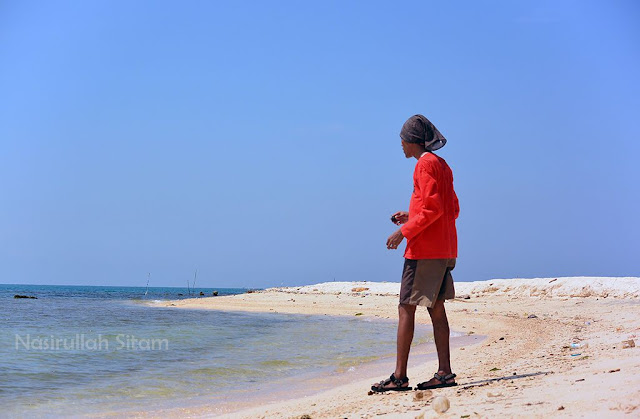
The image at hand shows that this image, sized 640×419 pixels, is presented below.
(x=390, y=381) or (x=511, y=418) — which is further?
(x=390, y=381)

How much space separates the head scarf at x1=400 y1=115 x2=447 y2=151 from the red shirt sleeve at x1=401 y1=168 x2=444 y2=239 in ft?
1.51

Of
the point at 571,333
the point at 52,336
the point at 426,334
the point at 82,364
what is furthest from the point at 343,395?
the point at 52,336

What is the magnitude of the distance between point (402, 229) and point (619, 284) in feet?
59.5

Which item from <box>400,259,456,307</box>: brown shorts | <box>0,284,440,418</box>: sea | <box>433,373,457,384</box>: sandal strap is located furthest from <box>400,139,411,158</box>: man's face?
<box>0,284,440,418</box>: sea

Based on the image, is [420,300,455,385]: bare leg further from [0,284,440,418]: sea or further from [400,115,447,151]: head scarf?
[0,284,440,418]: sea

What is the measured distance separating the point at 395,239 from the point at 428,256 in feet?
1.02

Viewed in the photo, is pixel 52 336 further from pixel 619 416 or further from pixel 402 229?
pixel 619 416

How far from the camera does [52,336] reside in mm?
12062

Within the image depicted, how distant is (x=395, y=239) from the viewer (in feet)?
16.8

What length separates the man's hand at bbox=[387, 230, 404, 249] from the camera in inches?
201

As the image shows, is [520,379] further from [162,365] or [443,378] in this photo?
[162,365]

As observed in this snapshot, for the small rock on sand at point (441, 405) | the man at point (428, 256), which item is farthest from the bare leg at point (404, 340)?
the small rock on sand at point (441, 405)

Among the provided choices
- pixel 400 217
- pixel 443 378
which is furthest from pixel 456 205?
pixel 443 378

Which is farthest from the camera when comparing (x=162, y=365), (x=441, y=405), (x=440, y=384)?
(x=162, y=365)
